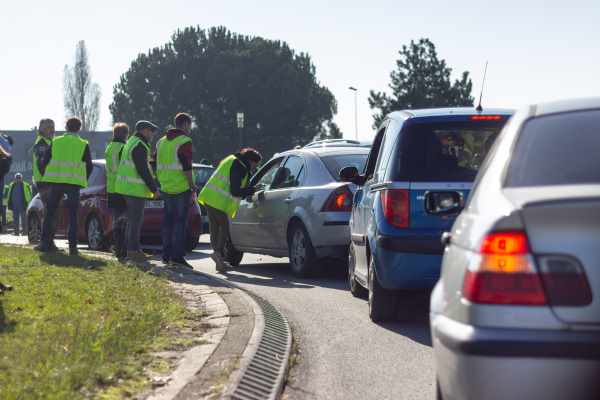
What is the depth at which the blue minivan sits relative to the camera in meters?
8.02

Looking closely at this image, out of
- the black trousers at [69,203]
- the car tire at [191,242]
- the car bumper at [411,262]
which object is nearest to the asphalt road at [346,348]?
the car bumper at [411,262]

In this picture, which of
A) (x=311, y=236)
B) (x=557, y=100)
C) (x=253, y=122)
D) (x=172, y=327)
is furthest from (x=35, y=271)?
(x=253, y=122)

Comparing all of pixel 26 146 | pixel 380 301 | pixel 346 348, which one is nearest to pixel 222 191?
pixel 380 301

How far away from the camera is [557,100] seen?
4.56 m

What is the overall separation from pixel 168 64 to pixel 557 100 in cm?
8470

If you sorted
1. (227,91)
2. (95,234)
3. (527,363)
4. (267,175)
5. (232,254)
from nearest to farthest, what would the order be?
1. (527,363)
2. (267,175)
3. (232,254)
4. (95,234)
5. (227,91)

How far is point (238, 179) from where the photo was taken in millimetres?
14328

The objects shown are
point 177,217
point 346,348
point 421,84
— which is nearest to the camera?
point 346,348

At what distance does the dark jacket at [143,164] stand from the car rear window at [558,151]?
9985mm

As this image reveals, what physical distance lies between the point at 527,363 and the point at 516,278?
283 mm

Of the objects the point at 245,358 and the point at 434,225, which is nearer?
the point at 245,358

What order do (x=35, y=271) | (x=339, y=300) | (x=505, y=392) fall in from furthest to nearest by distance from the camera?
(x=35, y=271), (x=339, y=300), (x=505, y=392)

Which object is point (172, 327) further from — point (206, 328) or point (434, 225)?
point (434, 225)

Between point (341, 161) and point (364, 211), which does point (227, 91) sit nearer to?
point (341, 161)
